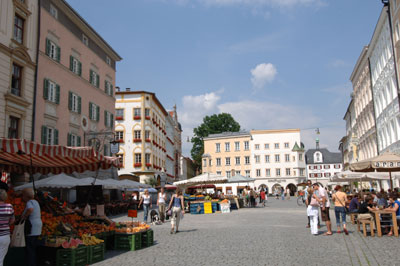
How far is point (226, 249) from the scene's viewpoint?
10.2 meters

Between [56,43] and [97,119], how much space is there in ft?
27.8

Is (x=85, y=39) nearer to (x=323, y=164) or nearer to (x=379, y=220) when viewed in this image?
(x=379, y=220)

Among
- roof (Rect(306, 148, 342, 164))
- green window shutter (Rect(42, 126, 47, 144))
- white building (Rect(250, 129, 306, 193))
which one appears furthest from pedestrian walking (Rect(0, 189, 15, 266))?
roof (Rect(306, 148, 342, 164))

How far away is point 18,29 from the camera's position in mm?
21719

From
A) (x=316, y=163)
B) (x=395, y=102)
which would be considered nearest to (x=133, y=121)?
(x=395, y=102)

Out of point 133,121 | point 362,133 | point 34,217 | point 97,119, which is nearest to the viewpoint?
point 34,217

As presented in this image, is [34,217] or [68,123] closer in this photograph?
[34,217]

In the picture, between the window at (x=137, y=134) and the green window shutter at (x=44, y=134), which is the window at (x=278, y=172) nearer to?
the window at (x=137, y=134)

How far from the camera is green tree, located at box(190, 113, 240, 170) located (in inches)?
3130

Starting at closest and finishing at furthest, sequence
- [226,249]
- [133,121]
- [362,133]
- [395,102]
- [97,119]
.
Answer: [226,249] < [395,102] < [97,119] < [362,133] < [133,121]

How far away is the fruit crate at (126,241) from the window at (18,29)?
617 inches

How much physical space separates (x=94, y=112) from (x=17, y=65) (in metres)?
11.0

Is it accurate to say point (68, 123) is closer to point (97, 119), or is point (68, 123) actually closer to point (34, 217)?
point (97, 119)

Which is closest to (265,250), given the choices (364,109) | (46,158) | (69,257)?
(69,257)
